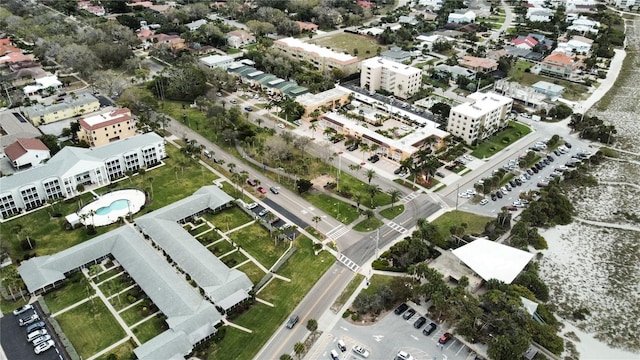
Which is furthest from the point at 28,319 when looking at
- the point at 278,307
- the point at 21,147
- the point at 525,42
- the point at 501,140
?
the point at 525,42

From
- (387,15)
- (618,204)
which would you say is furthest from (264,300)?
(387,15)

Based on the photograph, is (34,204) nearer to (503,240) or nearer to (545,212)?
(503,240)

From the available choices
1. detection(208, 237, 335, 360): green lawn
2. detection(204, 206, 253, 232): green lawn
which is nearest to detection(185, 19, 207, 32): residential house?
detection(204, 206, 253, 232): green lawn

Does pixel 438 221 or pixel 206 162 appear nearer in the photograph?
pixel 438 221

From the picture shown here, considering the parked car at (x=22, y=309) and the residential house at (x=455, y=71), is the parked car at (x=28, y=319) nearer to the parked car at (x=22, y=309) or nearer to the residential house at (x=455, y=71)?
the parked car at (x=22, y=309)

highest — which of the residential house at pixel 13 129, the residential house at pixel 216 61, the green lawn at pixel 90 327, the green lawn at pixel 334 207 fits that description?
the residential house at pixel 216 61

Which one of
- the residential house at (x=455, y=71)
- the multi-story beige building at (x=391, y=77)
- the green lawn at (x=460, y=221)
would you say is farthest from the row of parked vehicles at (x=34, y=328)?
the residential house at (x=455, y=71)
